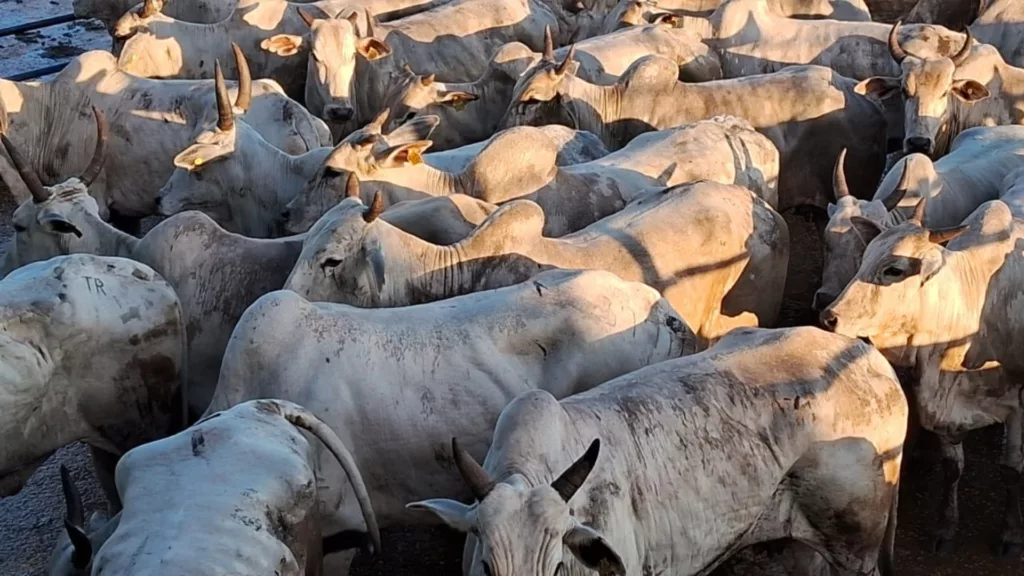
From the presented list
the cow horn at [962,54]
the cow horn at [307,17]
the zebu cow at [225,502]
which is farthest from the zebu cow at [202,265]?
the cow horn at [962,54]

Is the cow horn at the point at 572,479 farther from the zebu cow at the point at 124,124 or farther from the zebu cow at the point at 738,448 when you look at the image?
the zebu cow at the point at 124,124

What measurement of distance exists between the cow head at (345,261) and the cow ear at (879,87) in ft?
13.5

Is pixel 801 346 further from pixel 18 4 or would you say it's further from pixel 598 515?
pixel 18 4

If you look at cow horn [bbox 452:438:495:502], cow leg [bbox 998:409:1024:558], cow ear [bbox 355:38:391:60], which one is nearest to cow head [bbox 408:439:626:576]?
cow horn [bbox 452:438:495:502]

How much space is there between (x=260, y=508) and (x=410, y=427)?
120 centimetres

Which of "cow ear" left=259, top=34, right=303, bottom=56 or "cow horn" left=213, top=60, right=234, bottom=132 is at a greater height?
"cow horn" left=213, top=60, right=234, bottom=132

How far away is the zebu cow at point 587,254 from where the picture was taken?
6012mm

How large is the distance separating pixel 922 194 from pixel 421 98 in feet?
11.8

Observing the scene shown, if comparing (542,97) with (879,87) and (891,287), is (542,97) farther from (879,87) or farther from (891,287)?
(891,287)

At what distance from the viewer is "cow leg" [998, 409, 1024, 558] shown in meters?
5.97

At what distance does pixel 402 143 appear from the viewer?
7250 millimetres

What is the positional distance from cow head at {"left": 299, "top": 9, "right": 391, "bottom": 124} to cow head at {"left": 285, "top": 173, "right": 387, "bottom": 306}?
3.52 m

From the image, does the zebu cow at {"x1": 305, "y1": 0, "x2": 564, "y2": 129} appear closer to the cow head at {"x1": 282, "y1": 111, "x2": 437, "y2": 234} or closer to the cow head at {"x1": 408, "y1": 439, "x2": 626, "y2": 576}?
the cow head at {"x1": 282, "y1": 111, "x2": 437, "y2": 234}

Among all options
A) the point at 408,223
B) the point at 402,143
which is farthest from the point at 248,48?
the point at 408,223
